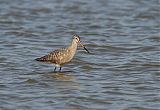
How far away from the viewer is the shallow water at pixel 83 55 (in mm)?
10062

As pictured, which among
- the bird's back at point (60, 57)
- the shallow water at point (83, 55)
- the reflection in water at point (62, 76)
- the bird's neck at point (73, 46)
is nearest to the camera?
the shallow water at point (83, 55)

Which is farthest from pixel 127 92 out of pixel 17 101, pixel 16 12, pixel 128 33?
pixel 16 12

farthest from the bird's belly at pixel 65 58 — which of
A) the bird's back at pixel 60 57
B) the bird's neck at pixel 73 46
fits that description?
the bird's neck at pixel 73 46

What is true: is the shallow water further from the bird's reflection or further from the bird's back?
the bird's back

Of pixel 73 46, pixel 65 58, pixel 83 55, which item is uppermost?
pixel 73 46

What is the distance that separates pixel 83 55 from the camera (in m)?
13.9

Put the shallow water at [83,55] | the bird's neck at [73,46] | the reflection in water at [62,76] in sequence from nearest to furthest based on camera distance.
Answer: the shallow water at [83,55] < the reflection in water at [62,76] < the bird's neck at [73,46]

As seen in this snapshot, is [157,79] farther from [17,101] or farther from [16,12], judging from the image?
[16,12]

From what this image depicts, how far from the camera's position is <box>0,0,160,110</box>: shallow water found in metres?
10.1

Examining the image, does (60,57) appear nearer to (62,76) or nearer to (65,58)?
(65,58)

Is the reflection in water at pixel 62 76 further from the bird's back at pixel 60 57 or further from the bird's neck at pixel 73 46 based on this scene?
the bird's neck at pixel 73 46

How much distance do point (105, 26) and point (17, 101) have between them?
7.83 m

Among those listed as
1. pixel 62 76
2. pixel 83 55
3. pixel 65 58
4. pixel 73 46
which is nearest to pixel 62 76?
pixel 62 76

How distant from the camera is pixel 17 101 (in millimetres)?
9867
